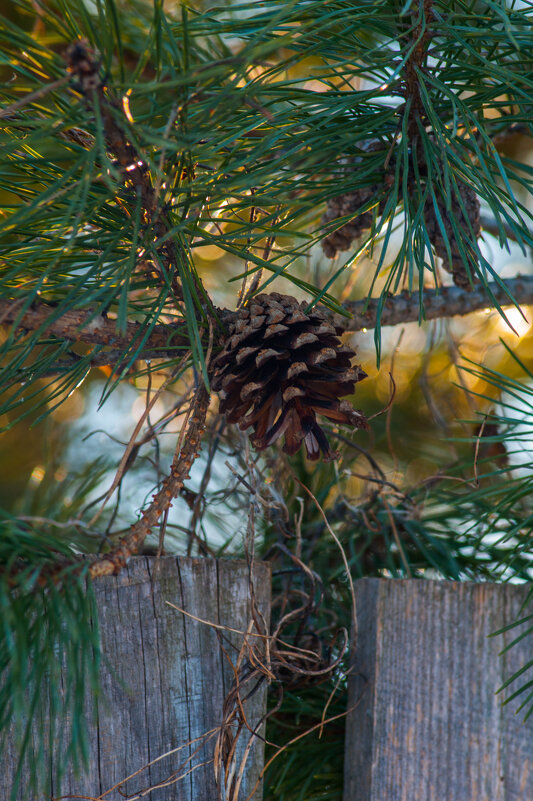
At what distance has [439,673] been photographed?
0.51m

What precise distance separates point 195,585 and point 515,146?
925mm

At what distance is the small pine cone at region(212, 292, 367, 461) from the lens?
1.38 ft

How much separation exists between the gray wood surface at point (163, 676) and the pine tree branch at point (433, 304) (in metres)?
0.24

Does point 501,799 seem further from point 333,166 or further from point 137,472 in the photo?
point 137,472

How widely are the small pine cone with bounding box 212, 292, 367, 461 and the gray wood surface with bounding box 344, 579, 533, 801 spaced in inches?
7.0

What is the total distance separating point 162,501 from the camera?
1.29 ft

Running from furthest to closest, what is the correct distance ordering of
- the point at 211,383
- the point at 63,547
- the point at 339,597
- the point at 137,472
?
the point at 137,472 → the point at 339,597 → the point at 211,383 → the point at 63,547

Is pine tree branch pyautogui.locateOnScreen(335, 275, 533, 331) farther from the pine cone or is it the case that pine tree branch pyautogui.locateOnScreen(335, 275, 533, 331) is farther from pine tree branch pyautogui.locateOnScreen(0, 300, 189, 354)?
pine tree branch pyautogui.locateOnScreen(0, 300, 189, 354)

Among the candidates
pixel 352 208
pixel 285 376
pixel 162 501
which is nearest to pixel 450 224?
pixel 352 208

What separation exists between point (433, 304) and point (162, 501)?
37 centimetres

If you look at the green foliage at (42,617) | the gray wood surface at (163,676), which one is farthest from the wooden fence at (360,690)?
the green foliage at (42,617)

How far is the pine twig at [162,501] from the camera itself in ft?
1.18

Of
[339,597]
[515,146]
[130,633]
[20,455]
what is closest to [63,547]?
[130,633]

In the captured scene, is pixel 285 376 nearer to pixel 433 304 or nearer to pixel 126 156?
pixel 126 156
